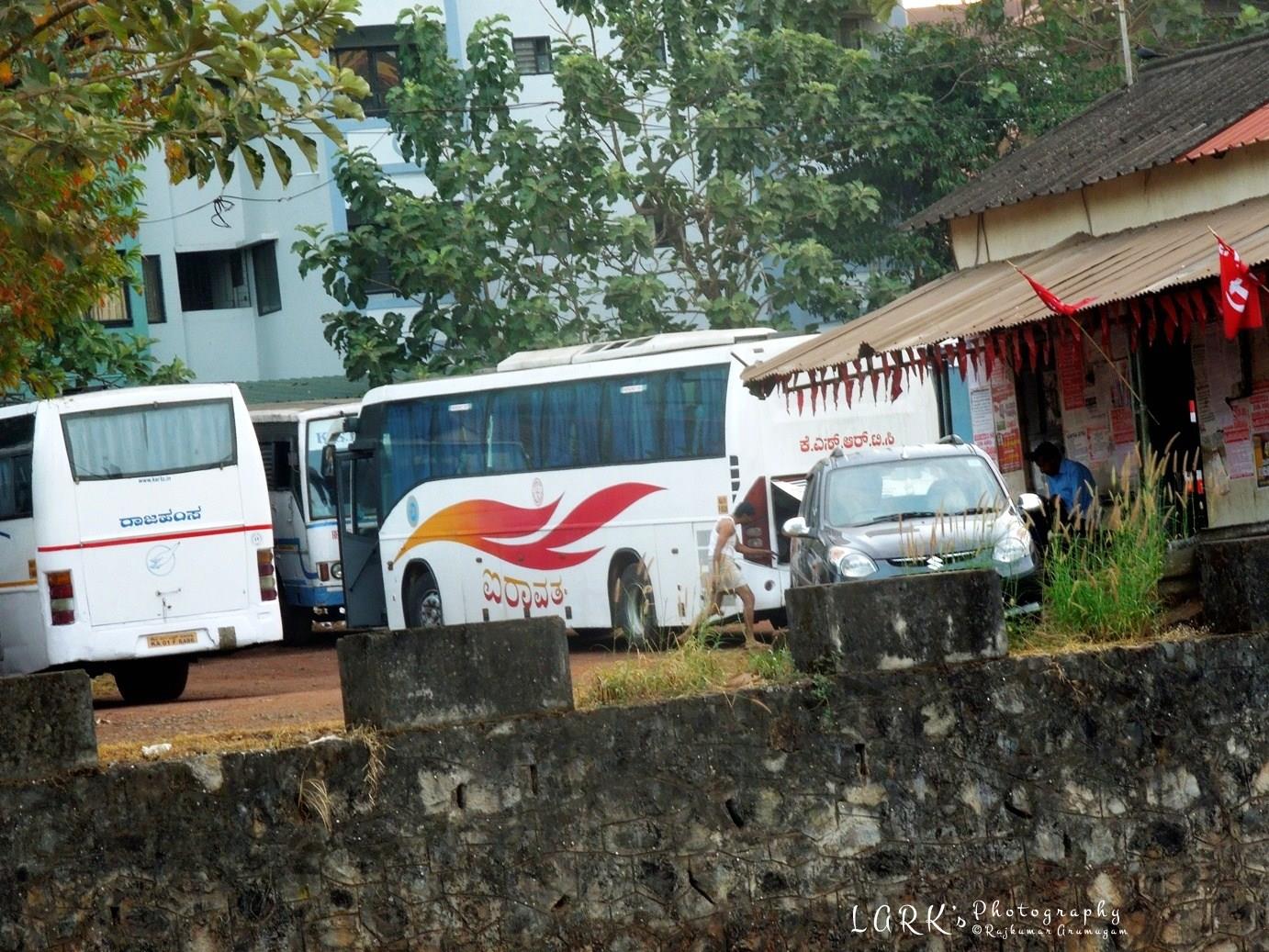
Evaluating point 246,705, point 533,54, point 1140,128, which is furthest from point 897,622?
point 533,54

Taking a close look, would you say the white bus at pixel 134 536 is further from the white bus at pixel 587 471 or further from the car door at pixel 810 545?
the car door at pixel 810 545

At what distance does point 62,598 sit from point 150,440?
5.66 ft

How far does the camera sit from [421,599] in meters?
24.4

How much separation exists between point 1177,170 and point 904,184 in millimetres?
→ 14176

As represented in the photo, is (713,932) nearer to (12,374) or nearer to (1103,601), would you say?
(1103,601)

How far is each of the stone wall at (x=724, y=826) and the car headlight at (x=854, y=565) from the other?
5742 mm

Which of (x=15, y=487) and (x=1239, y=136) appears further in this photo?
(x=15, y=487)

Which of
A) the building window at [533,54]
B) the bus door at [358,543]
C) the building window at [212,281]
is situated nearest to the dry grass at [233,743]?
the bus door at [358,543]

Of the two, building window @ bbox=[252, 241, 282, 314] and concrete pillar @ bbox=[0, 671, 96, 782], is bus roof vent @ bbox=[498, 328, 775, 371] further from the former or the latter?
building window @ bbox=[252, 241, 282, 314]

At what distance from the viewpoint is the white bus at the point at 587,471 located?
20.1 m

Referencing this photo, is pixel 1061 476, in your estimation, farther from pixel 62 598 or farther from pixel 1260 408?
pixel 62 598

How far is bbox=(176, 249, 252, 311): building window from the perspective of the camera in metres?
37.3

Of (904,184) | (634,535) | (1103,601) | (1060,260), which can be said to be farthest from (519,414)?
(1103,601)

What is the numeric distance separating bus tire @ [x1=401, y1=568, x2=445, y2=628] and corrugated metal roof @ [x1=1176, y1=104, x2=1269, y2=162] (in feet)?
36.1
